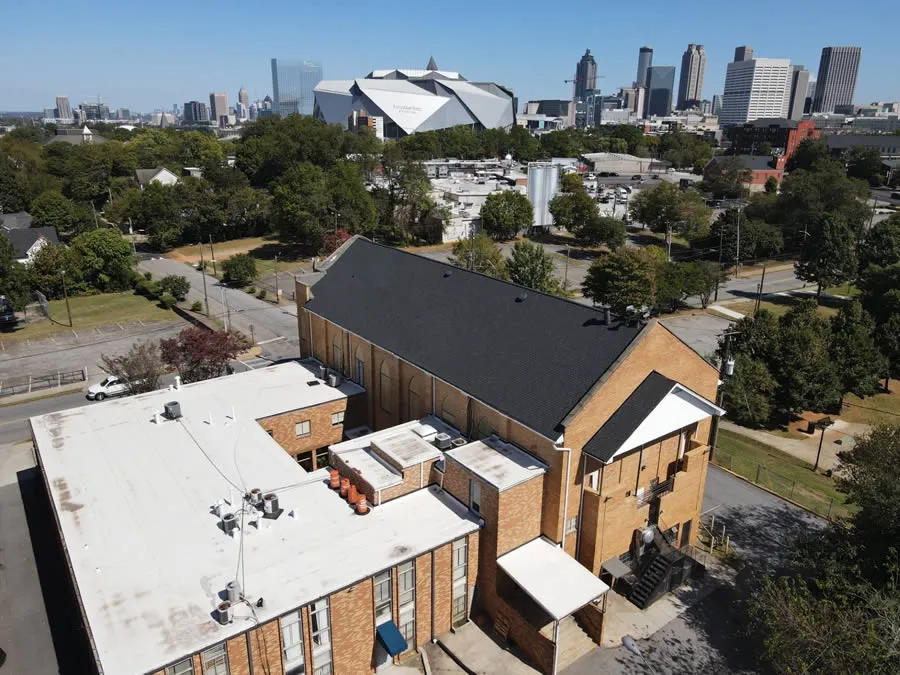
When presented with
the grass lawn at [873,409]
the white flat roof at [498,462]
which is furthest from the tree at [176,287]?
the grass lawn at [873,409]

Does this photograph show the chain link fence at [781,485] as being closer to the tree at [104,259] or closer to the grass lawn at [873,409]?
the grass lawn at [873,409]

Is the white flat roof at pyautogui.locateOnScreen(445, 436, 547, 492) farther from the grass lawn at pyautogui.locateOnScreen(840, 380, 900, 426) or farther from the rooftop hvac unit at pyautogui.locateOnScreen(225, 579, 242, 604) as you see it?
the grass lawn at pyautogui.locateOnScreen(840, 380, 900, 426)

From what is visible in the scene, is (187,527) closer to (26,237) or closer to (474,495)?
(474,495)

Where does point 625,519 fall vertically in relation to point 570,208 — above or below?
below

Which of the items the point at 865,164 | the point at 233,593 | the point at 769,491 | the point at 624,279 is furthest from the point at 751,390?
the point at 865,164

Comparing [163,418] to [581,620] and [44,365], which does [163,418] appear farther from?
[44,365]

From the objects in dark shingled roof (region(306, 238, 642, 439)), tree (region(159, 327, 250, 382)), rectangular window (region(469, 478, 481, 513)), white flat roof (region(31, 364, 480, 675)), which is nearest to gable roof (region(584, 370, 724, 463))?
dark shingled roof (region(306, 238, 642, 439))

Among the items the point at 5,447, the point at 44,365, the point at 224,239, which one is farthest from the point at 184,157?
the point at 5,447
